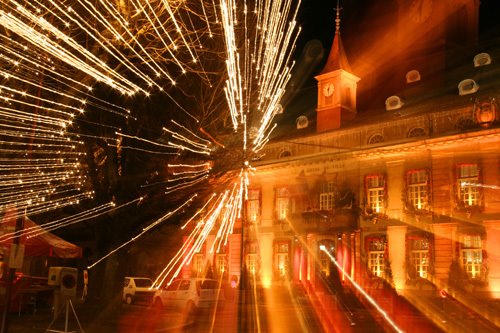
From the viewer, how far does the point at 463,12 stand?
3494 centimetres

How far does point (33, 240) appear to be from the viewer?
1895 cm

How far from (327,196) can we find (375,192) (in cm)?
338

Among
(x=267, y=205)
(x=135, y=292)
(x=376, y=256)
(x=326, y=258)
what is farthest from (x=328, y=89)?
(x=135, y=292)

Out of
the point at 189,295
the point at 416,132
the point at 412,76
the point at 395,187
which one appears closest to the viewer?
the point at 189,295

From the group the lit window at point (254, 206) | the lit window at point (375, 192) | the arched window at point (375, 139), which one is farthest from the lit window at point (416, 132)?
the lit window at point (254, 206)

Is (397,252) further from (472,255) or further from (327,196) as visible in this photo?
(327,196)

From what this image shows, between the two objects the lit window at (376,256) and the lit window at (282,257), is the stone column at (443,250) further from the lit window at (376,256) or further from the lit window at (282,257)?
the lit window at (282,257)

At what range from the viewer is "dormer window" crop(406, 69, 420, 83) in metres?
33.0

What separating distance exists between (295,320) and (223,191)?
1446 cm

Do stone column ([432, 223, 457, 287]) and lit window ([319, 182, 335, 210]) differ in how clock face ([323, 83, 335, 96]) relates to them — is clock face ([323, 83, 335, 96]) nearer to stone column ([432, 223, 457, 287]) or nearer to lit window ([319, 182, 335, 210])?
lit window ([319, 182, 335, 210])

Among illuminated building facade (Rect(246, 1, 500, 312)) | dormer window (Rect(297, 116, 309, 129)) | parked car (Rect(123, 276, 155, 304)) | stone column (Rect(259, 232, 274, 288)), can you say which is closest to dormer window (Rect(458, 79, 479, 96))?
illuminated building facade (Rect(246, 1, 500, 312))

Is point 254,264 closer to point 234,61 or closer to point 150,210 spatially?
point 150,210

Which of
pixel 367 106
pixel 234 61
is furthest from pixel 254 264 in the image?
pixel 234 61

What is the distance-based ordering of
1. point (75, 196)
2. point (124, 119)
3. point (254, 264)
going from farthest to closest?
point (254, 264), point (75, 196), point (124, 119)
